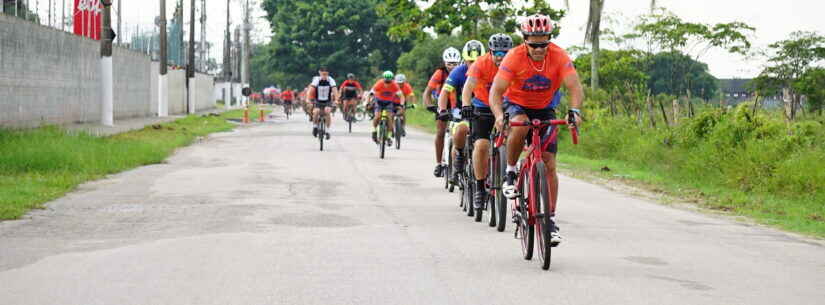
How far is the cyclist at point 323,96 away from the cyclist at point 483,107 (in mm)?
12754

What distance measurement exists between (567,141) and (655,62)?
40127 mm

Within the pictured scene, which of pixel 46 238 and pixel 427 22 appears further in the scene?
pixel 427 22

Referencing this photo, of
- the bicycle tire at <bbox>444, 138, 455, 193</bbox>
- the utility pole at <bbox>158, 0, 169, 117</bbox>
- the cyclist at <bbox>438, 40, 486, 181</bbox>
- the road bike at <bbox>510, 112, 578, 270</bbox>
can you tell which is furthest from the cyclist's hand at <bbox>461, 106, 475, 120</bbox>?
the utility pole at <bbox>158, 0, 169, 117</bbox>

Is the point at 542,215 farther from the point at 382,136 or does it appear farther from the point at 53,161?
the point at 382,136

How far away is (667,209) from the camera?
42.8ft

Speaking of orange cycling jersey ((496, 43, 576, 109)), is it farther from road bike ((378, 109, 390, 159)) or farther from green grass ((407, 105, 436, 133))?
green grass ((407, 105, 436, 133))

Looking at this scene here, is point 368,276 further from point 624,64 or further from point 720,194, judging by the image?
point 624,64

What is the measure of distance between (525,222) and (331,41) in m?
82.2

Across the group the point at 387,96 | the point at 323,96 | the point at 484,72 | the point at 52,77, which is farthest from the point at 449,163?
the point at 52,77

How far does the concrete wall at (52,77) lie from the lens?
22812mm

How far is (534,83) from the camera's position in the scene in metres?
8.23

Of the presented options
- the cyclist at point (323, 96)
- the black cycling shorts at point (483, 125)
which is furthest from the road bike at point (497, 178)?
the cyclist at point (323, 96)

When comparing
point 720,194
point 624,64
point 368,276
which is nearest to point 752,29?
point 624,64

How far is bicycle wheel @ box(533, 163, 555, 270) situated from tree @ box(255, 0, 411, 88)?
80.5m
